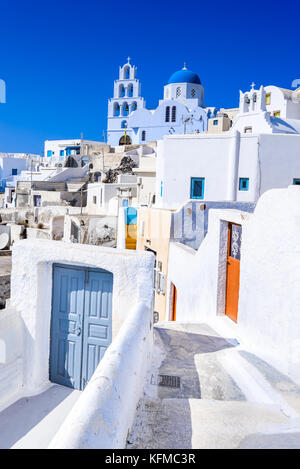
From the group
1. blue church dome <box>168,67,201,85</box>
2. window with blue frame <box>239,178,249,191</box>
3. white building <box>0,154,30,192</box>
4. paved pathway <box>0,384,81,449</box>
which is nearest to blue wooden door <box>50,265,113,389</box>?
paved pathway <box>0,384,81,449</box>

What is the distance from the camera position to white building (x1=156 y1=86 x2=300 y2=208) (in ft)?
56.1

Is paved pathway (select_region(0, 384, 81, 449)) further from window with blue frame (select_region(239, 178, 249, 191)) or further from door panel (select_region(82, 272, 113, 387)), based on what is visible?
window with blue frame (select_region(239, 178, 249, 191))

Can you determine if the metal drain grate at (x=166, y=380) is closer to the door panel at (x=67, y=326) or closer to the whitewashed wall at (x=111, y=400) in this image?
the whitewashed wall at (x=111, y=400)

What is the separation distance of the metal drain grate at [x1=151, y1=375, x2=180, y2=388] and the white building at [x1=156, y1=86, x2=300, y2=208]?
13.8 metres

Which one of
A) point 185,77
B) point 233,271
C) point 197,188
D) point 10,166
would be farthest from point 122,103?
point 233,271

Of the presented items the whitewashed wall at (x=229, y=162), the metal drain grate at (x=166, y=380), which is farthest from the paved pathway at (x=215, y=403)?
the whitewashed wall at (x=229, y=162)

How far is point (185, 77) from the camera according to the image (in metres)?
52.0

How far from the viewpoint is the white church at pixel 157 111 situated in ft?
153

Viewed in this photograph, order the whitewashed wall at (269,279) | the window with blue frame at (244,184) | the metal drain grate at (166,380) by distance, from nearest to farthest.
A: the metal drain grate at (166,380) < the whitewashed wall at (269,279) < the window with blue frame at (244,184)

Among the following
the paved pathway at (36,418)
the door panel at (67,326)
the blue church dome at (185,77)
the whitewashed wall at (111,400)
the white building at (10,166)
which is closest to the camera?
the whitewashed wall at (111,400)

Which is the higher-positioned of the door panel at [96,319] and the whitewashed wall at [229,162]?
the whitewashed wall at [229,162]

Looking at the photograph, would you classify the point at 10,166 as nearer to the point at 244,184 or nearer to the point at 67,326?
the point at 244,184

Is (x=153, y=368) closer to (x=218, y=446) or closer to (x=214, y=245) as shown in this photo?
(x=218, y=446)
